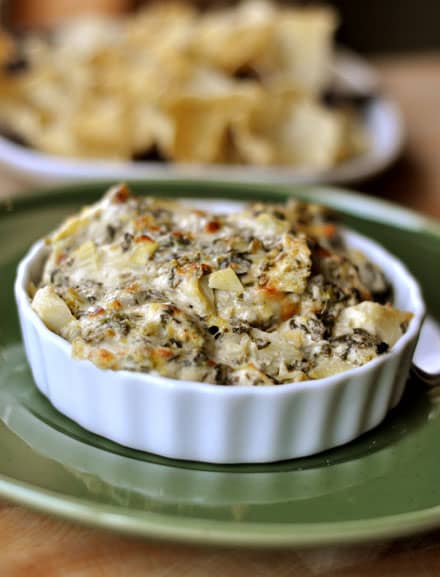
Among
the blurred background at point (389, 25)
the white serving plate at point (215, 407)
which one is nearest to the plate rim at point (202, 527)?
the white serving plate at point (215, 407)

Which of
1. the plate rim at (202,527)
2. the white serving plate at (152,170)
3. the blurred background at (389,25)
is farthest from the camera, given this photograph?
the blurred background at (389,25)

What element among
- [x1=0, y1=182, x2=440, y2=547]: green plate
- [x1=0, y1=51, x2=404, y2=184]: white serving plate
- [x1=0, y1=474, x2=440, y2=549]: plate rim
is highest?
[x1=0, y1=474, x2=440, y2=549]: plate rim

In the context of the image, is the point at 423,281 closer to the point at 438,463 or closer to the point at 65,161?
the point at 438,463

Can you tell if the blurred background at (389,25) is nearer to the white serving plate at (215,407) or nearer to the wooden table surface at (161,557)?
the white serving plate at (215,407)

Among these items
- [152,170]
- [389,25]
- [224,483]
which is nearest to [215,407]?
[224,483]

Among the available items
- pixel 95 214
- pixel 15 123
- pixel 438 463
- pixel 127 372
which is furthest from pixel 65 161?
pixel 438 463

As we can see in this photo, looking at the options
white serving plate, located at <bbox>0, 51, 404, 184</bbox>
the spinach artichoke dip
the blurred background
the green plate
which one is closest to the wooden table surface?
the green plate

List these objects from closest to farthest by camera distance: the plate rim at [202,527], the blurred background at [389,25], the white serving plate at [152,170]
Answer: the plate rim at [202,527]
the white serving plate at [152,170]
the blurred background at [389,25]

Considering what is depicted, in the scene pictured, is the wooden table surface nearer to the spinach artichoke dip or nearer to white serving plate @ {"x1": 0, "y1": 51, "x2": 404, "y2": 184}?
the spinach artichoke dip
